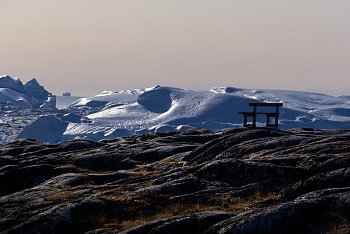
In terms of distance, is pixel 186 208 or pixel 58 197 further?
pixel 58 197

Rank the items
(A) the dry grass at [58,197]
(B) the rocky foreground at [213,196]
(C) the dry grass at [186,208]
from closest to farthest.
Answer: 1. (B) the rocky foreground at [213,196]
2. (C) the dry grass at [186,208]
3. (A) the dry grass at [58,197]

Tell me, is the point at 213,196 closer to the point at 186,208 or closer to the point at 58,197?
the point at 186,208

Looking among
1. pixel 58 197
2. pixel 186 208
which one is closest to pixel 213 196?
pixel 186 208

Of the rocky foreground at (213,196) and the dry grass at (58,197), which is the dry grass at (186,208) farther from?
the dry grass at (58,197)

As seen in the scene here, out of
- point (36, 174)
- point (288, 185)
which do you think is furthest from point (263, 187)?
point (36, 174)

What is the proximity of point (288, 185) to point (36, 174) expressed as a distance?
2837 centimetres

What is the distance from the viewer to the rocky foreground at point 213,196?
29109 mm

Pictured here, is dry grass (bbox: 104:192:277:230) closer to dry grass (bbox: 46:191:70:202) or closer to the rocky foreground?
the rocky foreground

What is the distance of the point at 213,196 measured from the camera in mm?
37094

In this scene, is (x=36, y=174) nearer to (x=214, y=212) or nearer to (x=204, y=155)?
(x=204, y=155)

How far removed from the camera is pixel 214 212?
3209 cm

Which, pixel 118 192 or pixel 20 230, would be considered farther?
pixel 118 192

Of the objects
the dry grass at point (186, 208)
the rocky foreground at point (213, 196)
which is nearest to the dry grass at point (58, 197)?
the rocky foreground at point (213, 196)

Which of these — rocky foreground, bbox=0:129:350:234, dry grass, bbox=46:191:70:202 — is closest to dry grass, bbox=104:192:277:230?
rocky foreground, bbox=0:129:350:234
